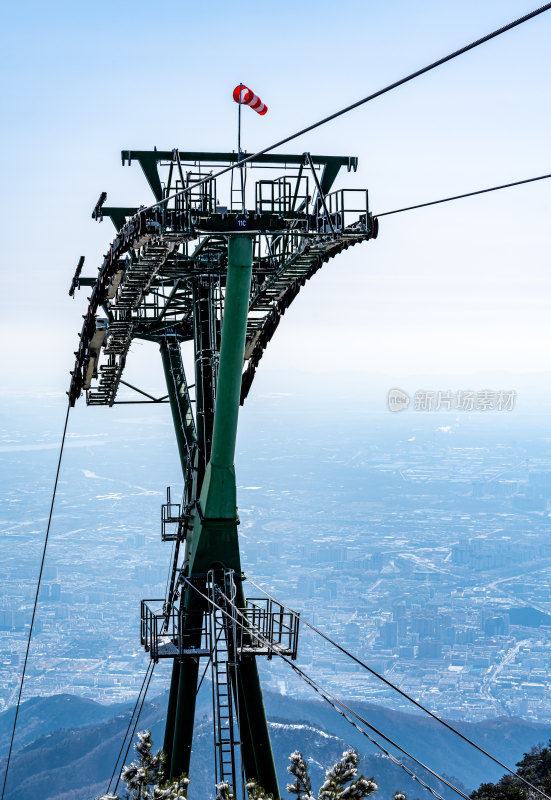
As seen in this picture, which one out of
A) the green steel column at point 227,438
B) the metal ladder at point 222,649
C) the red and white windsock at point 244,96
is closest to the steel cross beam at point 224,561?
the green steel column at point 227,438

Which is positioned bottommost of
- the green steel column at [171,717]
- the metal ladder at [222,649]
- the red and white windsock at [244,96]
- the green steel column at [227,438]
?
the green steel column at [171,717]

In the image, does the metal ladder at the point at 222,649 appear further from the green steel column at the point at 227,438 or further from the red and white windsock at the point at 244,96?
the red and white windsock at the point at 244,96

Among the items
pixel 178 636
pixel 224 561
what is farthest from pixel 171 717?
pixel 224 561

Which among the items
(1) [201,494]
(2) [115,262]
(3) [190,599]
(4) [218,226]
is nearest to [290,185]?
(4) [218,226]

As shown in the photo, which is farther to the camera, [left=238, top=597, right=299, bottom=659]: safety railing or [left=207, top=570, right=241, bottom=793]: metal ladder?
[left=207, top=570, right=241, bottom=793]: metal ladder

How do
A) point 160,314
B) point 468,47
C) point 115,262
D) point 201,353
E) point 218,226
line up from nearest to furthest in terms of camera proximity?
point 468,47
point 218,226
point 115,262
point 201,353
point 160,314

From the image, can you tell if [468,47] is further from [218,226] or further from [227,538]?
[227,538]

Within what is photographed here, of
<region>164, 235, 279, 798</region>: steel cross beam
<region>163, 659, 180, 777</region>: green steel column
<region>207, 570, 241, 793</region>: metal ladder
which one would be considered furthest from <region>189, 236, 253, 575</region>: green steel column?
<region>163, 659, 180, 777</region>: green steel column

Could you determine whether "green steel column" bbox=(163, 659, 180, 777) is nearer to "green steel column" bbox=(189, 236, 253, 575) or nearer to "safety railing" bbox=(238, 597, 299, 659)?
"safety railing" bbox=(238, 597, 299, 659)
